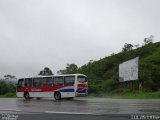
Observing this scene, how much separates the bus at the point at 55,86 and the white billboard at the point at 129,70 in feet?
30.4

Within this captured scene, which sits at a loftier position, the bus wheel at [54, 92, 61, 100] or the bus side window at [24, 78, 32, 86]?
the bus side window at [24, 78, 32, 86]

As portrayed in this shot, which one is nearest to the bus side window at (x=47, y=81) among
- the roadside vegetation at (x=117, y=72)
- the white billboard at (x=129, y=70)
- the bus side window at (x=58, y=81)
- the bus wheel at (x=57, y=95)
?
the bus side window at (x=58, y=81)

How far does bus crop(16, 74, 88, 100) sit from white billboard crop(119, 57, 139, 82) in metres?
9.28

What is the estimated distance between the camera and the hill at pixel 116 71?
5359 cm

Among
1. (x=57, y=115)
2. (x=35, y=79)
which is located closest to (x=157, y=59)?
(x=35, y=79)

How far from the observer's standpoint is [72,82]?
1492 inches

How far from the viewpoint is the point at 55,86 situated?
3966cm

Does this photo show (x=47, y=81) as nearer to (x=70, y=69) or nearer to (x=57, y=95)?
(x=57, y=95)

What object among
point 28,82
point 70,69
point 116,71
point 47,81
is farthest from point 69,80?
point 70,69

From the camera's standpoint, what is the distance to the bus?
38.0 meters

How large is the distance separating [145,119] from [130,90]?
36002 millimetres

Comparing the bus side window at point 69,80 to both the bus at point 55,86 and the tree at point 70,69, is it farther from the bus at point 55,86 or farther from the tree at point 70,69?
the tree at point 70,69

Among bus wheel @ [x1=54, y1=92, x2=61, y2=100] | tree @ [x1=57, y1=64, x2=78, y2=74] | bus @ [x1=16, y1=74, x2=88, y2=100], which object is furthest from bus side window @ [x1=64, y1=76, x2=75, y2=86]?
tree @ [x1=57, y1=64, x2=78, y2=74]

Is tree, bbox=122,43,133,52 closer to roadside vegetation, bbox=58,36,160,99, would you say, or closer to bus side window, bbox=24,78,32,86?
roadside vegetation, bbox=58,36,160,99
